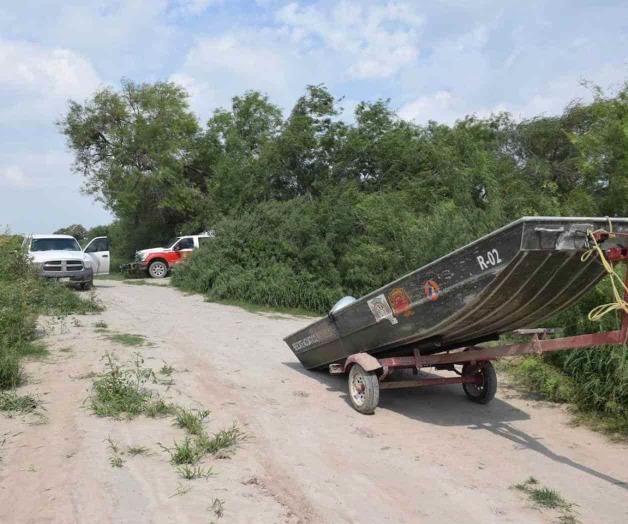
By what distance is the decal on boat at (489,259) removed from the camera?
5035 mm

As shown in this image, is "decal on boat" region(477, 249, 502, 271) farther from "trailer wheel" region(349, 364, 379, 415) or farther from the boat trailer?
"trailer wheel" region(349, 364, 379, 415)

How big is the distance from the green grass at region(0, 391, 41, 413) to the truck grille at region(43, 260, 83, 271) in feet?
36.0

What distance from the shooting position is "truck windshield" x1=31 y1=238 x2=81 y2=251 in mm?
17594

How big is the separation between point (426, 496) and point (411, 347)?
225 cm

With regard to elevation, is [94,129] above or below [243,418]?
above

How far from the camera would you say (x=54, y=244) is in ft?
58.9

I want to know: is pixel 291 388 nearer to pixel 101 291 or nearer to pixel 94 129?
pixel 101 291

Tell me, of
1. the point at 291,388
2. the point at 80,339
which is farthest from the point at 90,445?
the point at 80,339

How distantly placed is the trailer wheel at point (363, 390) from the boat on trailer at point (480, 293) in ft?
0.41

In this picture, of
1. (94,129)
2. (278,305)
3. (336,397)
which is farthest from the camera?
(94,129)

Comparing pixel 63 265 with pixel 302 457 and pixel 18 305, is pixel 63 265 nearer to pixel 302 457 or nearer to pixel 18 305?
pixel 18 305

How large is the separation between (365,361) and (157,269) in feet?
60.7

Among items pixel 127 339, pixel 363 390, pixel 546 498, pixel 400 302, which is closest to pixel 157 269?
pixel 127 339

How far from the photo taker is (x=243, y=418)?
6137 millimetres
